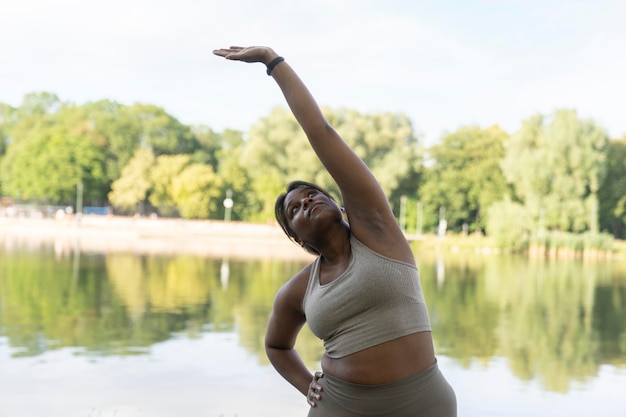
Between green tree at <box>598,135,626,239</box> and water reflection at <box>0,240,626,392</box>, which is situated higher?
green tree at <box>598,135,626,239</box>

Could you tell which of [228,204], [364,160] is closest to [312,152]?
[364,160]

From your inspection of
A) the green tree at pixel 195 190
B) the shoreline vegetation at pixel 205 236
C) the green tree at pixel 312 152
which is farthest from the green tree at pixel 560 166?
the green tree at pixel 195 190

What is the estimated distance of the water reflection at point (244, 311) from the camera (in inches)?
352

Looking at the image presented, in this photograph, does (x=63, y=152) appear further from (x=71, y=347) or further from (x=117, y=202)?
(x=71, y=347)

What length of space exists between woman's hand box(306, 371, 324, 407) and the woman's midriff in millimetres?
123

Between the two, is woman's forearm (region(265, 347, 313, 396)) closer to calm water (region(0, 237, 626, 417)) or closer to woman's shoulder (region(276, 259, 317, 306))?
woman's shoulder (region(276, 259, 317, 306))

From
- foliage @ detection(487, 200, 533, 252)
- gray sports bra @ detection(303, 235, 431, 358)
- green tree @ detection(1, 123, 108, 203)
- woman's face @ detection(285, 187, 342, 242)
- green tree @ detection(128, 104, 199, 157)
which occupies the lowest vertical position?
foliage @ detection(487, 200, 533, 252)

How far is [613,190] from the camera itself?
4516 cm

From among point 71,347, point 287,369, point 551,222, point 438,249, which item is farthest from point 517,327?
point 551,222

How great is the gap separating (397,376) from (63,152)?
5180cm

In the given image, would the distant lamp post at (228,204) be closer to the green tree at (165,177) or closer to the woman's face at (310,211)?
the green tree at (165,177)

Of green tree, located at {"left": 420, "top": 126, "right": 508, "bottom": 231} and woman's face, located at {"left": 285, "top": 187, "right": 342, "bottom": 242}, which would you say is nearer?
woman's face, located at {"left": 285, "top": 187, "right": 342, "bottom": 242}

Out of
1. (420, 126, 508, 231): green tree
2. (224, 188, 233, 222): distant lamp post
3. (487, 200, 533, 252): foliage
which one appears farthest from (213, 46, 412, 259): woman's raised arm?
(224, 188, 233, 222): distant lamp post

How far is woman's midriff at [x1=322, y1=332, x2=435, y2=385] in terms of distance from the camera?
1.54 meters
